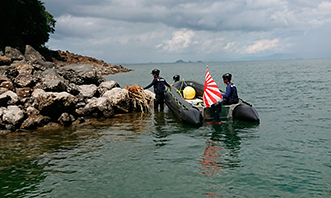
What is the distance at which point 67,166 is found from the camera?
799cm

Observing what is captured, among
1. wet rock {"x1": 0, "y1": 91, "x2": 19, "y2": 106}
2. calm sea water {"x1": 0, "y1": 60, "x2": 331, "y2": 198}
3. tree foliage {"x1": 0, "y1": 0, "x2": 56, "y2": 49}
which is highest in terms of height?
tree foliage {"x1": 0, "y1": 0, "x2": 56, "y2": 49}

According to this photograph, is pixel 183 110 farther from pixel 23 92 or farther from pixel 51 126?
pixel 23 92

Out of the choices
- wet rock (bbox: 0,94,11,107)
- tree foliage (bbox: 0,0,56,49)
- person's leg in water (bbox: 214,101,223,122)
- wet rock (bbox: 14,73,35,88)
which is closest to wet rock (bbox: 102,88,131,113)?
wet rock (bbox: 14,73,35,88)

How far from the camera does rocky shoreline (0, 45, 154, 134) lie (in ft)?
41.4

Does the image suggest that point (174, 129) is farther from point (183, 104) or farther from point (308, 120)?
point (308, 120)

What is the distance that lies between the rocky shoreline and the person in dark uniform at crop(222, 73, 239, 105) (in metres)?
5.68

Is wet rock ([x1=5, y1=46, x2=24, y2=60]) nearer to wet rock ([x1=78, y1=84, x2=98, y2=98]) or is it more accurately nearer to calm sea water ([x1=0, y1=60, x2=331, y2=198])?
wet rock ([x1=78, y1=84, x2=98, y2=98])

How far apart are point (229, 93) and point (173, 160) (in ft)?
18.0

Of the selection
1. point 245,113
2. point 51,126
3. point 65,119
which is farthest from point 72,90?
point 245,113

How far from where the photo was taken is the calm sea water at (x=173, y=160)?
6438 millimetres

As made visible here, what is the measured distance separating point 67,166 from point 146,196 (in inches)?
125

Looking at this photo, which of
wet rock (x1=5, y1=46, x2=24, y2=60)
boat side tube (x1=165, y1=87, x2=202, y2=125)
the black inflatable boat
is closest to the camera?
boat side tube (x1=165, y1=87, x2=202, y2=125)

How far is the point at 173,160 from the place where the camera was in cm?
824

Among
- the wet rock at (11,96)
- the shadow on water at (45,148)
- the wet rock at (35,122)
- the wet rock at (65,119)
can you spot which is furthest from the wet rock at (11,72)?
the shadow on water at (45,148)
